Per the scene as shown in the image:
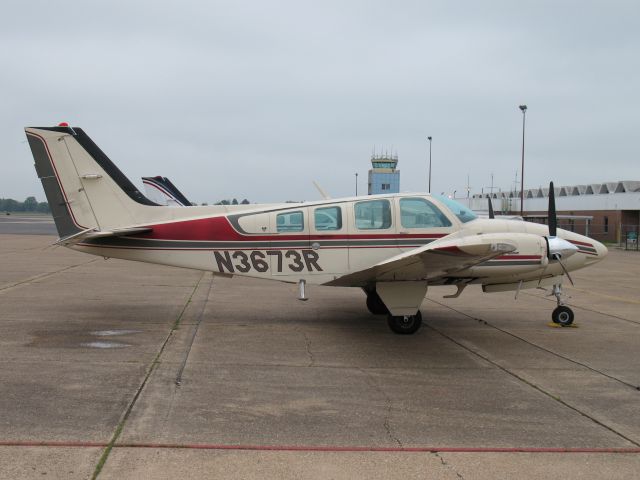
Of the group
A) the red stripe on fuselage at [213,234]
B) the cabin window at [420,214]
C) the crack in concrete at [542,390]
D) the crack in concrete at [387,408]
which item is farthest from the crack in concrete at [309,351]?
the cabin window at [420,214]

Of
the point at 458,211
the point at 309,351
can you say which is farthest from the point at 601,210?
the point at 309,351

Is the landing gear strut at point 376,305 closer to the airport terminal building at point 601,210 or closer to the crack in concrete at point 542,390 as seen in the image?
the crack in concrete at point 542,390

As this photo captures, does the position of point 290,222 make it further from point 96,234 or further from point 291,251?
point 96,234

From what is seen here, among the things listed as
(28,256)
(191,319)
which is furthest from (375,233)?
(28,256)

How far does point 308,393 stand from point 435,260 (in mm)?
3128

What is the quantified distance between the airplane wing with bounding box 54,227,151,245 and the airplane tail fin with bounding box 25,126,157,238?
295 mm

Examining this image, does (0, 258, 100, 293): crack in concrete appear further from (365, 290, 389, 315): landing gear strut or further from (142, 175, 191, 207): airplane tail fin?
(365, 290, 389, 315): landing gear strut

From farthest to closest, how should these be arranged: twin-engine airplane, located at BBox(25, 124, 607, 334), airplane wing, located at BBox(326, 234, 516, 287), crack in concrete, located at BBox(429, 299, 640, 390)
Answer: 1. twin-engine airplane, located at BBox(25, 124, 607, 334)
2. airplane wing, located at BBox(326, 234, 516, 287)
3. crack in concrete, located at BBox(429, 299, 640, 390)

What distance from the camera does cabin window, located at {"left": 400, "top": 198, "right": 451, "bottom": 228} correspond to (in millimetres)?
10148

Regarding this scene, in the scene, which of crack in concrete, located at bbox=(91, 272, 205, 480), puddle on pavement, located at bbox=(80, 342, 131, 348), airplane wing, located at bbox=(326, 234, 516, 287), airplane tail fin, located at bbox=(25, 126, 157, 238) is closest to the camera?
crack in concrete, located at bbox=(91, 272, 205, 480)

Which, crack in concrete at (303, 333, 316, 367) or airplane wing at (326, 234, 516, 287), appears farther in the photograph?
airplane wing at (326, 234, 516, 287)

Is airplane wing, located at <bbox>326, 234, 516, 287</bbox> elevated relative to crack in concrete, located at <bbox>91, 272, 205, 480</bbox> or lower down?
elevated

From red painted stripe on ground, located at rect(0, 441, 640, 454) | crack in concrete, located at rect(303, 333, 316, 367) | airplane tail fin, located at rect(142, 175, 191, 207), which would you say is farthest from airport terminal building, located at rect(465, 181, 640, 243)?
red painted stripe on ground, located at rect(0, 441, 640, 454)

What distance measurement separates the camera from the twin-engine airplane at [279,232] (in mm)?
10117
